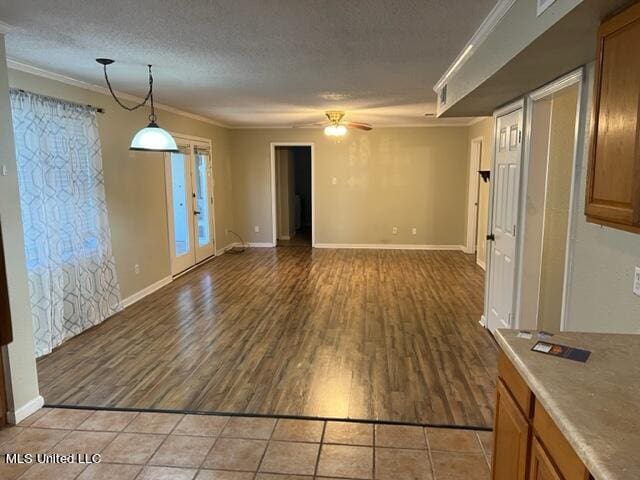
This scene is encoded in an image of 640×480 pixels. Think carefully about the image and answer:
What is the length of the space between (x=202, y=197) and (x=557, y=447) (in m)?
6.78

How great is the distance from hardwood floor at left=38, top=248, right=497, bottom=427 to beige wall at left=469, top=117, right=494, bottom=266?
4.09 ft

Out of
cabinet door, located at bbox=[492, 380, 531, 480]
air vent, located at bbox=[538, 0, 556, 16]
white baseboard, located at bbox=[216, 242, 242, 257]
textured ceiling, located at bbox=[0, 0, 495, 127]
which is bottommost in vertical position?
white baseboard, located at bbox=[216, 242, 242, 257]

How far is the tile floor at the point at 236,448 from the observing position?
85.0 inches

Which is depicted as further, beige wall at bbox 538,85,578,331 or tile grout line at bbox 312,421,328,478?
beige wall at bbox 538,85,578,331

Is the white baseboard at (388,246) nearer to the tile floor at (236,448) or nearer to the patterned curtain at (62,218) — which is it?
the patterned curtain at (62,218)

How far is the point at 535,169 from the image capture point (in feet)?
10.7

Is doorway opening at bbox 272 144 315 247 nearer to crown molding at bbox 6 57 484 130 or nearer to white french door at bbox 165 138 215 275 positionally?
crown molding at bbox 6 57 484 130

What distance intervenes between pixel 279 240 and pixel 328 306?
467 cm

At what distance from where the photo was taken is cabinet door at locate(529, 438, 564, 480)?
123 cm

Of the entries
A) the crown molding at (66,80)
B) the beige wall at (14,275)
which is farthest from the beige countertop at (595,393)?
the crown molding at (66,80)

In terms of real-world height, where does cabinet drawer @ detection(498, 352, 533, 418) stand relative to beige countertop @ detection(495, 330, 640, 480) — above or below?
below

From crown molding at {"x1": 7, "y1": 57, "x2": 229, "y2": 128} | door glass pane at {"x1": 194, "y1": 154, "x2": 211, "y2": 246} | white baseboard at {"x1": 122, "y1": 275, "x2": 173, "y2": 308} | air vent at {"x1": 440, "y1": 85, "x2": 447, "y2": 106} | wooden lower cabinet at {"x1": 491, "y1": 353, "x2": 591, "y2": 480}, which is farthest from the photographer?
door glass pane at {"x1": 194, "y1": 154, "x2": 211, "y2": 246}

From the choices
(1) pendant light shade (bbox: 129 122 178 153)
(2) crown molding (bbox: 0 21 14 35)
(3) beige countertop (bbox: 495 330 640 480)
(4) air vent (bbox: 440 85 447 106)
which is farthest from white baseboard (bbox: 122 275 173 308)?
(3) beige countertop (bbox: 495 330 640 480)

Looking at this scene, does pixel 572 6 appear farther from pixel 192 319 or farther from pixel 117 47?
pixel 192 319
